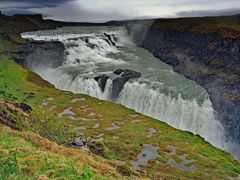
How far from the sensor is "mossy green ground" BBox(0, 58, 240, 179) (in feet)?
145

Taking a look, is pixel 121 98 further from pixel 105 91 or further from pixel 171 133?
pixel 171 133

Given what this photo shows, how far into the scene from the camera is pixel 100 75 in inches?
3297

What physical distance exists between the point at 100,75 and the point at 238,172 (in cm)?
4390

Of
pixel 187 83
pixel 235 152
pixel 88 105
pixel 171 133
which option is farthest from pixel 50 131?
pixel 187 83

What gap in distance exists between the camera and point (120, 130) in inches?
2232

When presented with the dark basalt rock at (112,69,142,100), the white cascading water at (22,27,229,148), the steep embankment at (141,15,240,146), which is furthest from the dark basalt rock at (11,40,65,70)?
the dark basalt rock at (112,69,142,100)

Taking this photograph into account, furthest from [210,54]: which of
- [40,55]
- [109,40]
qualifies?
[40,55]

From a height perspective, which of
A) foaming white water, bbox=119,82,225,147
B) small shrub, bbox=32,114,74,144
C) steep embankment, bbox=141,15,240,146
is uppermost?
steep embankment, bbox=141,15,240,146

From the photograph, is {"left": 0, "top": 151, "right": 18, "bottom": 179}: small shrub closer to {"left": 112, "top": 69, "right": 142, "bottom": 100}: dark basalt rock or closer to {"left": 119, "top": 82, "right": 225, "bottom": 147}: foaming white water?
{"left": 119, "top": 82, "right": 225, "bottom": 147}: foaming white water

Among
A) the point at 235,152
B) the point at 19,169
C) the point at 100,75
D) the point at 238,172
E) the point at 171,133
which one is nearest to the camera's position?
the point at 19,169

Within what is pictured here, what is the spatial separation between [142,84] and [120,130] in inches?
828

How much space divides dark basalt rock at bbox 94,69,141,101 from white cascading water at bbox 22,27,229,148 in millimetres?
934

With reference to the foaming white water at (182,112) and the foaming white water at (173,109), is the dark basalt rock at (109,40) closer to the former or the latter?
the foaming white water at (173,109)

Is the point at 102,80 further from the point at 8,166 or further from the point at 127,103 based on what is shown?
the point at 8,166
